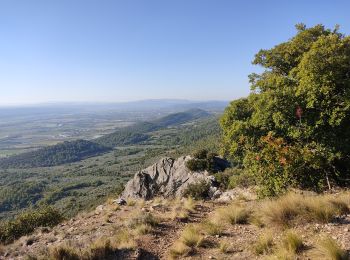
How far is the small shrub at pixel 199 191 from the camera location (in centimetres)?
2208

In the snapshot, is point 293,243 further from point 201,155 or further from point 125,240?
point 201,155

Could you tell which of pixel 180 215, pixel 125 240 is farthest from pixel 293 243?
pixel 180 215

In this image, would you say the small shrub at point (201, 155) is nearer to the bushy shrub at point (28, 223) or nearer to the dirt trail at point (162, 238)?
the bushy shrub at point (28, 223)

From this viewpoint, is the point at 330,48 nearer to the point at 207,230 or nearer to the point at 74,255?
the point at 207,230

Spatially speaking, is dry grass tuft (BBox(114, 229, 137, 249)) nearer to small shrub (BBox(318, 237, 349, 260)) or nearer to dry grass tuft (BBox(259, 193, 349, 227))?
dry grass tuft (BBox(259, 193, 349, 227))

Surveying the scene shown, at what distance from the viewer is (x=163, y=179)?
103ft

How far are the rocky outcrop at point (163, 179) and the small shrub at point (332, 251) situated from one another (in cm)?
2060

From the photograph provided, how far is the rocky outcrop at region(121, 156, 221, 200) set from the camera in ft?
94.2

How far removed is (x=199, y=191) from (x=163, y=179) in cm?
954

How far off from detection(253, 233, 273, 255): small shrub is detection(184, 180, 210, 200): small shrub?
44.4ft

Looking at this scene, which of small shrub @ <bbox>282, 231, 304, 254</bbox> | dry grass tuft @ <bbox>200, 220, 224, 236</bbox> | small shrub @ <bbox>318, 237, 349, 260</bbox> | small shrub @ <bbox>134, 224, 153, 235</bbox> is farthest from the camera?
small shrub @ <bbox>134, 224, 153, 235</bbox>

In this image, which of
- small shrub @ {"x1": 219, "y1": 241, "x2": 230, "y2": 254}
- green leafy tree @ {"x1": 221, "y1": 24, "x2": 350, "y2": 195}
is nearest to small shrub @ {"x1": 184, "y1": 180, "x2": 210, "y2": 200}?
green leafy tree @ {"x1": 221, "y1": 24, "x2": 350, "y2": 195}

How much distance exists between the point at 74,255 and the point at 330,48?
11183mm

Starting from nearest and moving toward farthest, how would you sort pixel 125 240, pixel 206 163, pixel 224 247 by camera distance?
pixel 224 247
pixel 125 240
pixel 206 163
